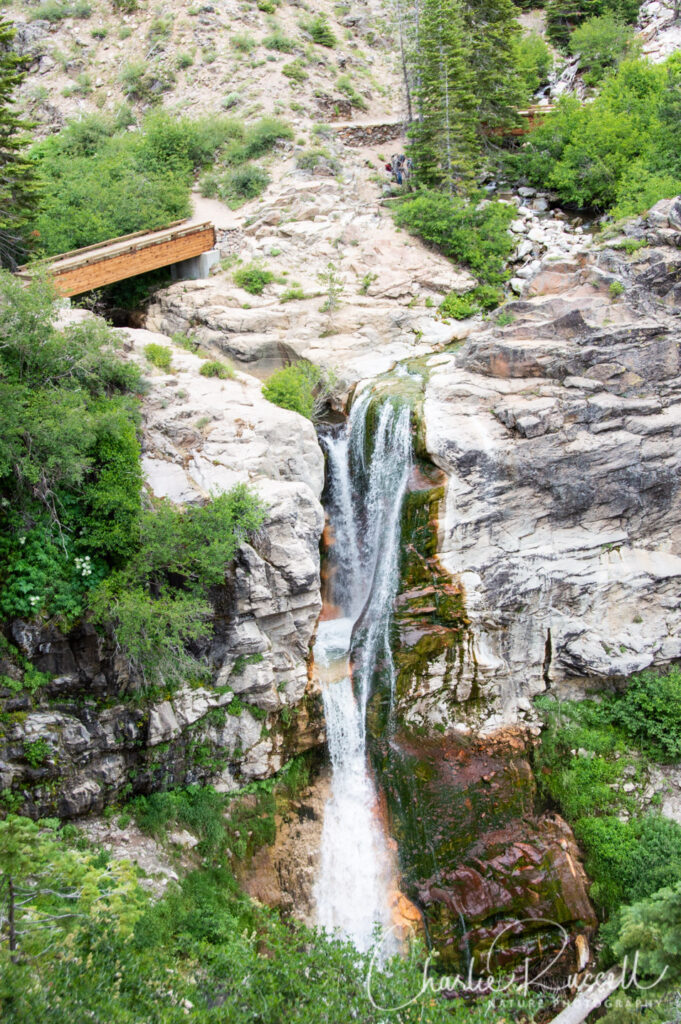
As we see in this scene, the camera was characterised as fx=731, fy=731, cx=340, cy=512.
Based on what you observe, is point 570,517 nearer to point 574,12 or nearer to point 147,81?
point 147,81

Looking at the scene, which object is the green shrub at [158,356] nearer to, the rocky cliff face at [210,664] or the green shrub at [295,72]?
the rocky cliff face at [210,664]

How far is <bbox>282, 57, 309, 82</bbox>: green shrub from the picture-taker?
3469 centimetres

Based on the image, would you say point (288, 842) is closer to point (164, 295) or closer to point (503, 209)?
point (164, 295)

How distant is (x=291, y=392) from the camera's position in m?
19.9

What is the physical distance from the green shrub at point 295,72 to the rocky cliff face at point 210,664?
23468mm

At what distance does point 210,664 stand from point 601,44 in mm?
34361

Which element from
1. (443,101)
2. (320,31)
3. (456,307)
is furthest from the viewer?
(320,31)

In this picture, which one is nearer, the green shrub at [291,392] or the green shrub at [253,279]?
the green shrub at [291,392]

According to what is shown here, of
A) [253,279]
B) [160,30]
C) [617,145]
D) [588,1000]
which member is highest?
[160,30]

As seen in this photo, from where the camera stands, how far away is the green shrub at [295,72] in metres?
34.7

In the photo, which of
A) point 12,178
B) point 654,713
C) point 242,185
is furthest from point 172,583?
point 242,185

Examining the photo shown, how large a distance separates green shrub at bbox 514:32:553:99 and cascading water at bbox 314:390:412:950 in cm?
2376

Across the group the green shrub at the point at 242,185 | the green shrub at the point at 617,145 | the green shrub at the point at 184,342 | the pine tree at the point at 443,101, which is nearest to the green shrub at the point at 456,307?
the green shrub at the point at 617,145

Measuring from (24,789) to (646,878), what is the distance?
475 inches
